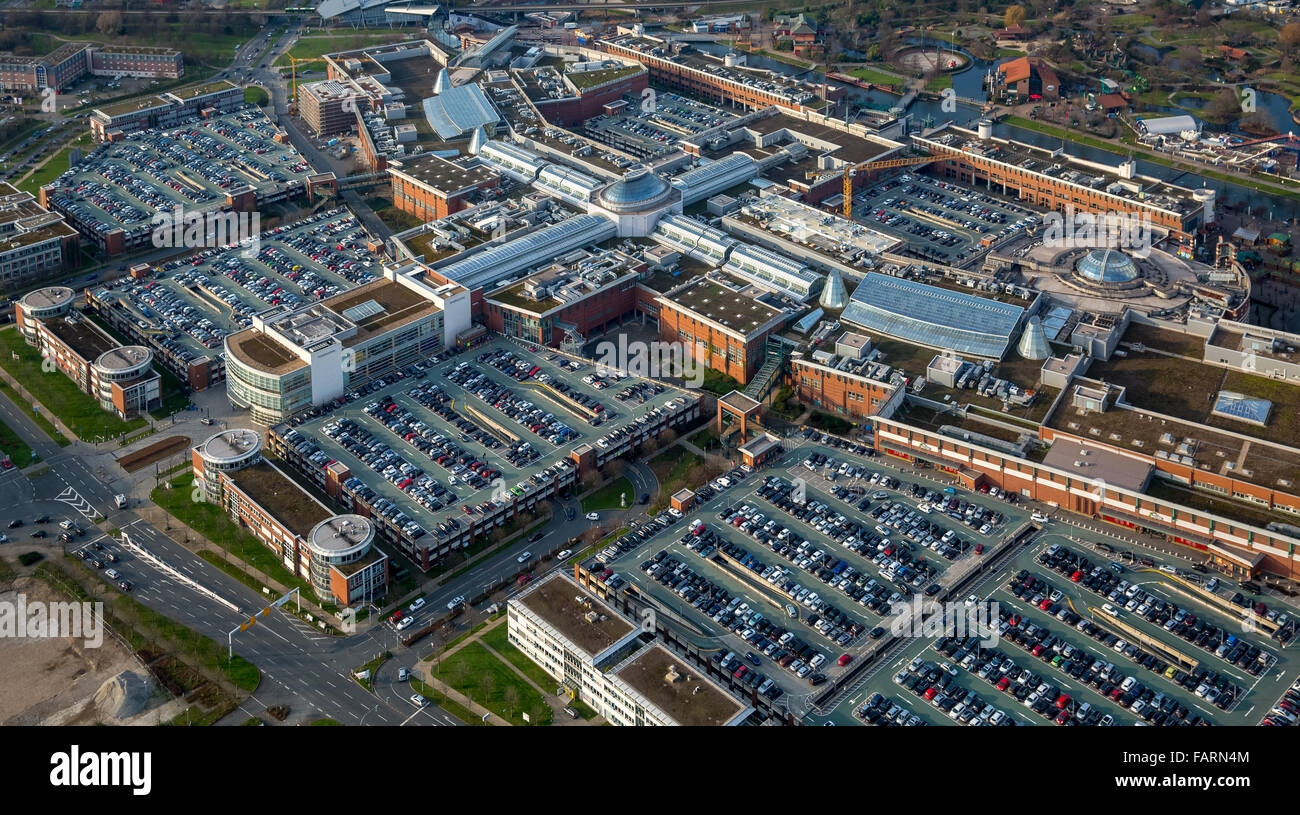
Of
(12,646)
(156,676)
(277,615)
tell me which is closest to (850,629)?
(277,615)

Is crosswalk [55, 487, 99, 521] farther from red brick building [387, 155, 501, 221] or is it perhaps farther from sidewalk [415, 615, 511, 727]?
red brick building [387, 155, 501, 221]

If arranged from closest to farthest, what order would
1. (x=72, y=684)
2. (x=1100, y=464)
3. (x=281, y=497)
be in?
(x=72, y=684) → (x=1100, y=464) → (x=281, y=497)

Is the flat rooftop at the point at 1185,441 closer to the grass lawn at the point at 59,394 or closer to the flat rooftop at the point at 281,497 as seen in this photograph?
the flat rooftop at the point at 281,497

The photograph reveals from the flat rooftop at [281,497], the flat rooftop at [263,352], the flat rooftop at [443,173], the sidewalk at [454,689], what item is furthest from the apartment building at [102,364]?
the sidewalk at [454,689]

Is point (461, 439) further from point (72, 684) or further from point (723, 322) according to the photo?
point (72, 684)

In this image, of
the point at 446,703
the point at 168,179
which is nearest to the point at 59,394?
the point at 168,179
